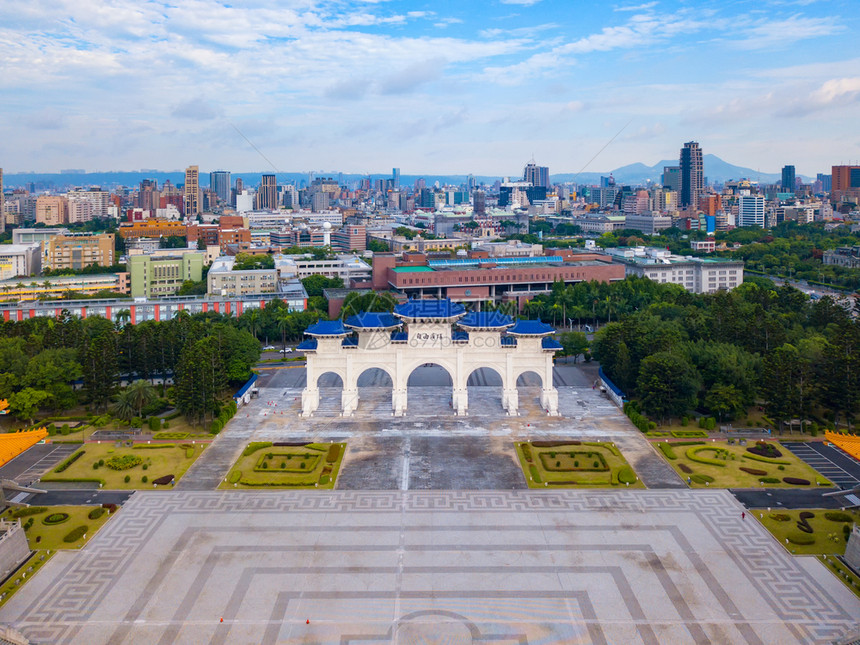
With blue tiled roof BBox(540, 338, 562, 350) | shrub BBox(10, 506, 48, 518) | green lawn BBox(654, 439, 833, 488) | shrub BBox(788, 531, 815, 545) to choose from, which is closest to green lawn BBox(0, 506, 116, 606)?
shrub BBox(10, 506, 48, 518)

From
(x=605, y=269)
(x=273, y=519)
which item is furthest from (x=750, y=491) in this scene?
(x=605, y=269)

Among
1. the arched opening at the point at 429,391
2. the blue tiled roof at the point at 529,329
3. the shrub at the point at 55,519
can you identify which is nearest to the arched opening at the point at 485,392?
the arched opening at the point at 429,391

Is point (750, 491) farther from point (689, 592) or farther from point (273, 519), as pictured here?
point (273, 519)

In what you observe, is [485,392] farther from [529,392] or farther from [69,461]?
[69,461]

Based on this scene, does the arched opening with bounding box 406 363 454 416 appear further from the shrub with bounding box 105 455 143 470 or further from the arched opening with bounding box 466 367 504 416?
the shrub with bounding box 105 455 143 470

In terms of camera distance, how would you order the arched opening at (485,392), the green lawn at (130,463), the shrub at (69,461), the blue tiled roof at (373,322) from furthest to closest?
the arched opening at (485,392) → the blue tiled roof at (373,322) → the shrub at (69,461) → the green lawn at (130,463)

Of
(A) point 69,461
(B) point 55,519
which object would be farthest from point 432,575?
(A) point 69,461

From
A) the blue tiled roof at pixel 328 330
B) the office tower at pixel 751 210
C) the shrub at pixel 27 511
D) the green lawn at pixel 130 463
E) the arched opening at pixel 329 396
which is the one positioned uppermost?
the office tower at pixel 751 210

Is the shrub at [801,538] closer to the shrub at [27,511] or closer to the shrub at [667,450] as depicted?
the shrub at [667,450]
